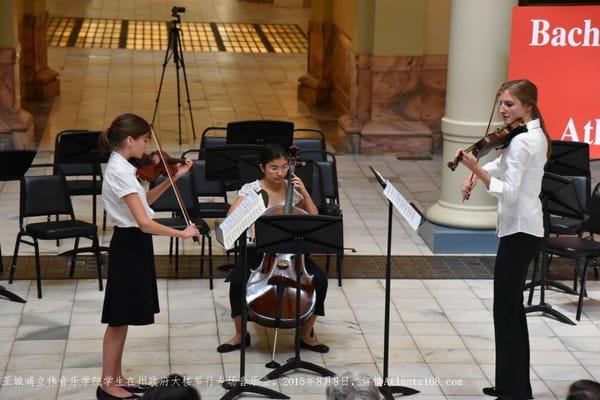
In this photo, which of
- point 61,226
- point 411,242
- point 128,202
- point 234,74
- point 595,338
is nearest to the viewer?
point 128,202

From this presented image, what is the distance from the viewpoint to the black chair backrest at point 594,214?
8.84m

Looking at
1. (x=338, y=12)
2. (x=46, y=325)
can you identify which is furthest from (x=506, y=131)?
(x=338, y=12)

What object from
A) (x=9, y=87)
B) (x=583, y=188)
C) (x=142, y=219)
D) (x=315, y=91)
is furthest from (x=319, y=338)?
(x=315, y=91)

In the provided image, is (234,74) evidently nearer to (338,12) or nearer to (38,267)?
(338,12)

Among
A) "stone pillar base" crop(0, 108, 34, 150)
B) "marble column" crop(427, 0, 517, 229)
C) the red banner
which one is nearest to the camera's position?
the red banner

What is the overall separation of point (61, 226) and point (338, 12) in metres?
7.69

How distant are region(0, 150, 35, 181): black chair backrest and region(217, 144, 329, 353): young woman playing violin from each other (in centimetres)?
171

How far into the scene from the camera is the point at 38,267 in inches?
338

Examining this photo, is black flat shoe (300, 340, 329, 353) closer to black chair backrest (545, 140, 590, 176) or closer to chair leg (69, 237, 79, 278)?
chair leg (69, 237, 79, 278)

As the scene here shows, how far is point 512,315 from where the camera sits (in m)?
6.76

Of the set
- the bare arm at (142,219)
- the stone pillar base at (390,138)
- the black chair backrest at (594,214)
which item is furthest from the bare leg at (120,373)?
the stone pillar base at (390,138)

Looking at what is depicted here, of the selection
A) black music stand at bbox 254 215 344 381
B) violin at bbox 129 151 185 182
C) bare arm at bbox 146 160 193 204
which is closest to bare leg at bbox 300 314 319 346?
black music stand at bbox 254 215 344 381

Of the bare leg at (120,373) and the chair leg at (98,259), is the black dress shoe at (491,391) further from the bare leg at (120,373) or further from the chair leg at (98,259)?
the chair leg at (98,259)

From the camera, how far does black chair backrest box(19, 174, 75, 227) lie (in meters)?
8.77
